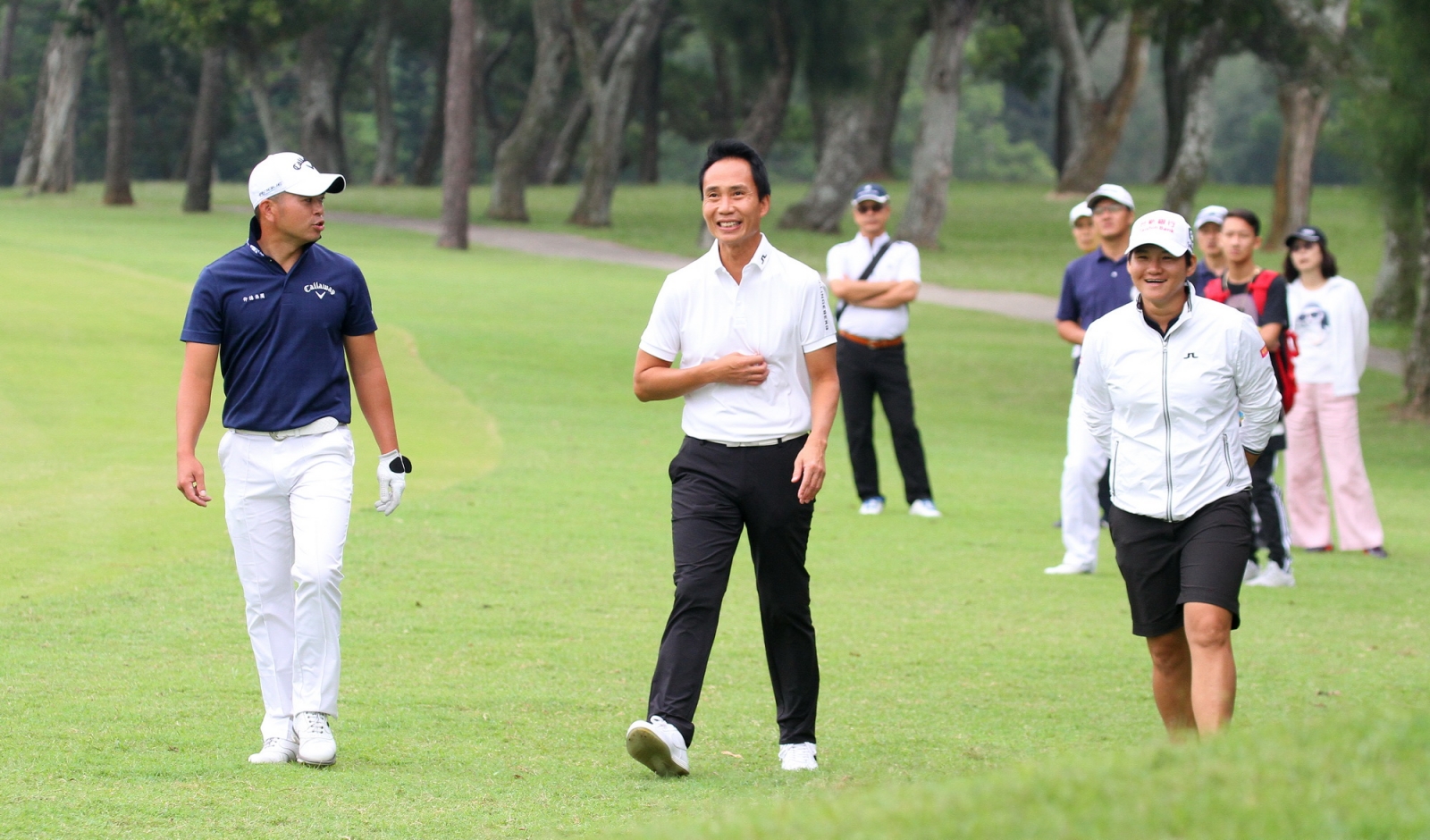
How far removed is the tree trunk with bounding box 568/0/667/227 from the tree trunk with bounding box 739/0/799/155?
561cm

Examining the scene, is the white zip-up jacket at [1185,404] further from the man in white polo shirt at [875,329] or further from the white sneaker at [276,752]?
the man in white polo shirt at [875,329]

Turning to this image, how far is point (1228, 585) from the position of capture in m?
5.74

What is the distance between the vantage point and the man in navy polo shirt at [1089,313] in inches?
382

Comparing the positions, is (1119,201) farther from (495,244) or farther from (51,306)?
(495,244)

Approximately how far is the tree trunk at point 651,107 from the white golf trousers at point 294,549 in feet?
186

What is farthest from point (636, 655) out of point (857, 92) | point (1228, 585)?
point (857, 92)

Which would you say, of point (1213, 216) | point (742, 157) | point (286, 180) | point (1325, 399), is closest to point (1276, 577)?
point (1325, 399)

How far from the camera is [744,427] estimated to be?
5.89 metres

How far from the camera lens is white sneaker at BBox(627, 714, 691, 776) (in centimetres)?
552

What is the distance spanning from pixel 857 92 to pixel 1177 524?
35.4 meters

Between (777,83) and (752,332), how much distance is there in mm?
33042

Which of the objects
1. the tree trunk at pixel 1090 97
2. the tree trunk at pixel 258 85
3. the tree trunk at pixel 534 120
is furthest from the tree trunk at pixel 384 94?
the tree trunk at pixel 1090 97

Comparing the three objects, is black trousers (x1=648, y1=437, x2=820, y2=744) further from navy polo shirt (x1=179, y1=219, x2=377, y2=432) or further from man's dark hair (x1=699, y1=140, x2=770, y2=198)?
navy polo shirt (x1=179, y1=219, x2=377, y2=432)

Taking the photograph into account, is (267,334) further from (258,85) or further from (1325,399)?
(258,85)
